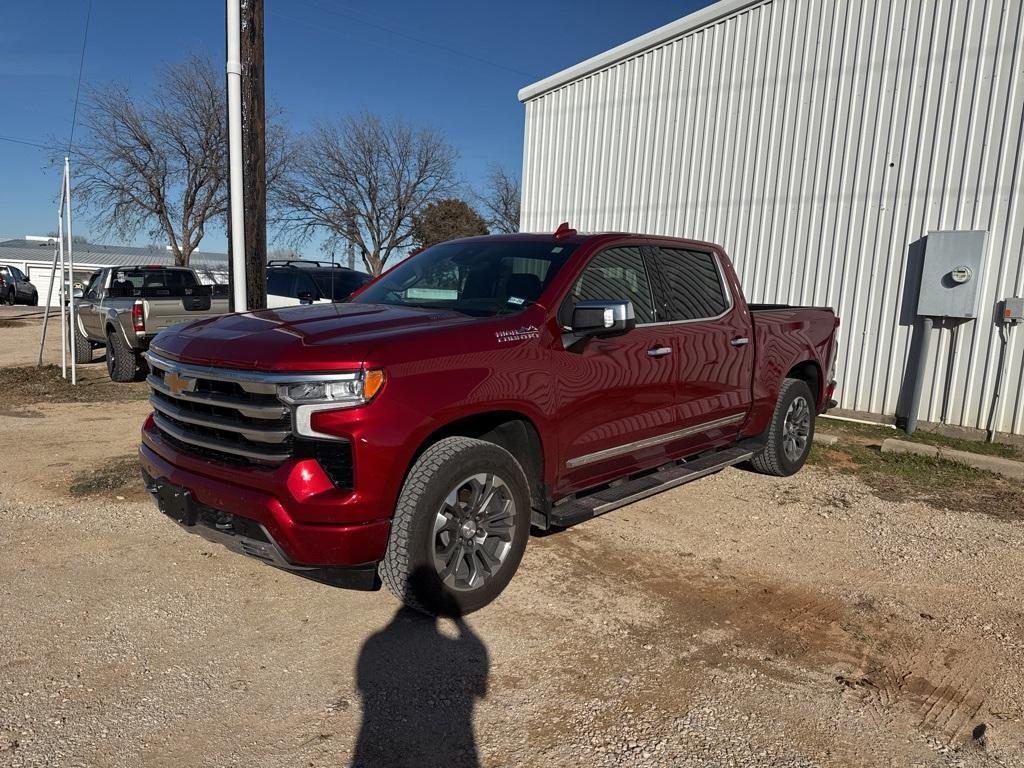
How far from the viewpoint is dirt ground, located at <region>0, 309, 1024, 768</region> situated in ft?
9.37

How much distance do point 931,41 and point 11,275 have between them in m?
39.6

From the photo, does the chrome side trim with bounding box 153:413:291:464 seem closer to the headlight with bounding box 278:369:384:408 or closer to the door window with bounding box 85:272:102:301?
the headlight with bounding box 278:369:384:408

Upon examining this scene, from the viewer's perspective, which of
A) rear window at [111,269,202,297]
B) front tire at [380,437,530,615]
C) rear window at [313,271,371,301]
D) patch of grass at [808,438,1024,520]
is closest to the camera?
front tire at [380,437,530,615]

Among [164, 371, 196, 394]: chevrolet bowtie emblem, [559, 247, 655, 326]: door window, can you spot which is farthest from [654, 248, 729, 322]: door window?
[164, 371, 196, 394]: chevrolet bowtie emblem

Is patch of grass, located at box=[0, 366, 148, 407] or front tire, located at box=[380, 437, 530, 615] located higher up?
front tire, located at box=[380, 437, 530, 615]

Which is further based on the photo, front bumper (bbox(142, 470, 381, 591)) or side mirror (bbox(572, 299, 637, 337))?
Answer: side mirror (bbox(572, 299, 637, 337))

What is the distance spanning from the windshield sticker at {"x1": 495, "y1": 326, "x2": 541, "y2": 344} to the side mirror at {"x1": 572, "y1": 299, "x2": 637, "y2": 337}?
25 cm

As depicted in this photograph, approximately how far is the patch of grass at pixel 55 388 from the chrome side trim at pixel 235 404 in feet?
23.0

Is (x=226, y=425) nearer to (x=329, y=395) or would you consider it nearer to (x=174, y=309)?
(x=329, y=395)

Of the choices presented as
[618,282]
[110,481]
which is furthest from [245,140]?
[618,282]

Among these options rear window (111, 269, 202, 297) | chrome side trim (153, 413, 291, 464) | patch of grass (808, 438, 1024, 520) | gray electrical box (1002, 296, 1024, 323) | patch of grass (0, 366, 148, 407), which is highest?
gray electrical box (1002, 296, 1024, 323)

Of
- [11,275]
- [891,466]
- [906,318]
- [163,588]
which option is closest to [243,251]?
[163,588]

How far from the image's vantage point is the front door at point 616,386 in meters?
4.21

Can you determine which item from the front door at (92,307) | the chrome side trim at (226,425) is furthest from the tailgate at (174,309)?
the chrome side trim at (226,425)
